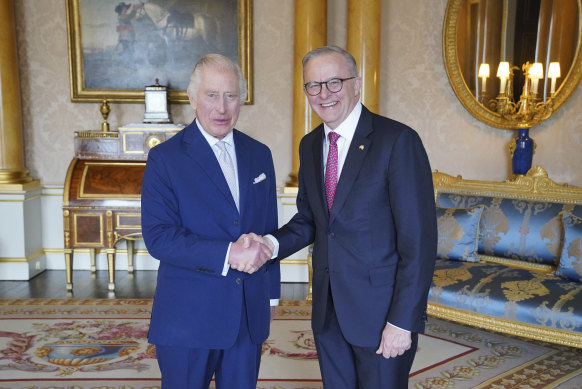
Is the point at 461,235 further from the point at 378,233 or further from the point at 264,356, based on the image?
the point at 378,233

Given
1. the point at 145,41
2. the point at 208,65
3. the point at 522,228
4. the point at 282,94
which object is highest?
the point at 145,41

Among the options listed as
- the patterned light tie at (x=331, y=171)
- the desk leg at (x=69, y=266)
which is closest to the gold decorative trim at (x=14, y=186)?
the desk leg at (x=69, y=266)

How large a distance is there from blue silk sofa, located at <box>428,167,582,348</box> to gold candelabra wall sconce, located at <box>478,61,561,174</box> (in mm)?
697

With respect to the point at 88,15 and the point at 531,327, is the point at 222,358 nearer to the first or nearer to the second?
the point at 531,327

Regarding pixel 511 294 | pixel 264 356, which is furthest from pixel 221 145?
pixel 511 294

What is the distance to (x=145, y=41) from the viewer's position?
5504 mm

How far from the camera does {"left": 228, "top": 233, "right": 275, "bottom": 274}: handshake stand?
179 centimetres

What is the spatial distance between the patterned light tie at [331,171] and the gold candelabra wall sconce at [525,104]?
344 cm

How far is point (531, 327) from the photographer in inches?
128

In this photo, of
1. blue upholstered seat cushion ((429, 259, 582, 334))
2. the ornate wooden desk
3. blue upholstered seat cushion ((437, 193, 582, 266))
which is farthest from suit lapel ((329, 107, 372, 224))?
the ornate wooden desk

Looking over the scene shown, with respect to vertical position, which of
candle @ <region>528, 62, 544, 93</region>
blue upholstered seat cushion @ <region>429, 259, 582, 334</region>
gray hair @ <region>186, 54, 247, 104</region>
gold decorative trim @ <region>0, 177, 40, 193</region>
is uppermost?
candle @ <region>528, 62, 544, 93</region>

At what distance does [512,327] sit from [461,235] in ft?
2.96

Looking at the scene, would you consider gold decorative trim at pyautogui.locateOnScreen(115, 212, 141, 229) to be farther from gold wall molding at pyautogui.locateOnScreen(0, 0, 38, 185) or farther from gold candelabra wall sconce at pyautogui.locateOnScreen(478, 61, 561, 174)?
gold candelabra wall sconce at pyautogui.locateOnScreen(478, 61, 561, 174)

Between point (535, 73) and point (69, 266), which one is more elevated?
point (535, 73)
